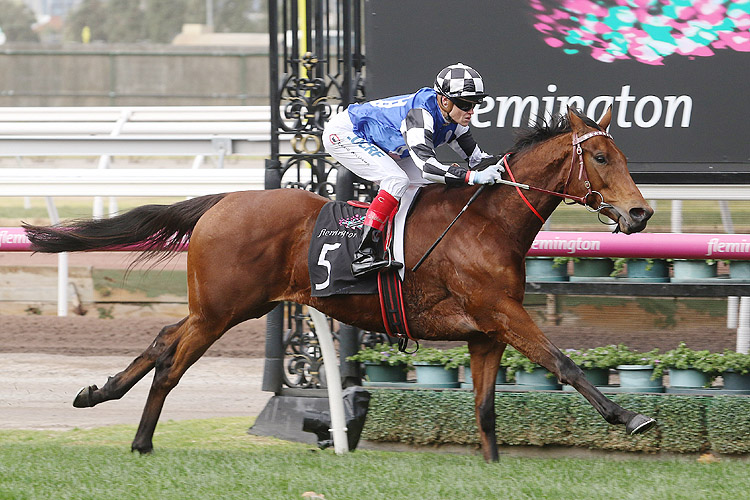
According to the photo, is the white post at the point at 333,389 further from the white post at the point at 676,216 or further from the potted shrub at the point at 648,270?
the white post at the point at 676,216

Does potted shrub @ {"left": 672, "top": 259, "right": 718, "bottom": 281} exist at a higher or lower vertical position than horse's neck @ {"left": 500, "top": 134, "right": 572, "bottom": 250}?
lower

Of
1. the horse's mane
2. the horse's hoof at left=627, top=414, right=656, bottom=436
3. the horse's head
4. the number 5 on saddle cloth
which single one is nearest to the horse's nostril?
the horse's head

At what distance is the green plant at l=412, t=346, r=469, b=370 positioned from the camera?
5807 mm

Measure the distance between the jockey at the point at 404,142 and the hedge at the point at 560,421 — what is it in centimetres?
102

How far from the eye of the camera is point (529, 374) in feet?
19.0

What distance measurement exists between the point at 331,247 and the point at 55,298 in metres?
5.72

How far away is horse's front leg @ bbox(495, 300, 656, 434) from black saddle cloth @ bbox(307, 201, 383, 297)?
704 mm

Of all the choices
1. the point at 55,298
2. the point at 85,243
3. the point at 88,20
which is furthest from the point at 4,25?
the point at 85,243

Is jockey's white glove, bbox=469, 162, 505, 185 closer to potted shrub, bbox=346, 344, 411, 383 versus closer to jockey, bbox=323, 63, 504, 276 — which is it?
jockey, bbox=323, 63, 504, 276

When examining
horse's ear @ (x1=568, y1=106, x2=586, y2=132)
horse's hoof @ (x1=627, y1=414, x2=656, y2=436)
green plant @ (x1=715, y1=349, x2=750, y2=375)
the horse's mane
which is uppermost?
horse's ear @ (x1=568, y1=106, x2=586, y2=132)

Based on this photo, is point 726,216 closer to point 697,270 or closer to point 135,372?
point 697,270

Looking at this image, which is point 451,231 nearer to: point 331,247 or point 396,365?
point 331,247

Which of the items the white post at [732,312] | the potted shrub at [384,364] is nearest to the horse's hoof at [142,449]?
the potted shrub at [384,364]

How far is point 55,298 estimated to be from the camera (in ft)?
32.9
